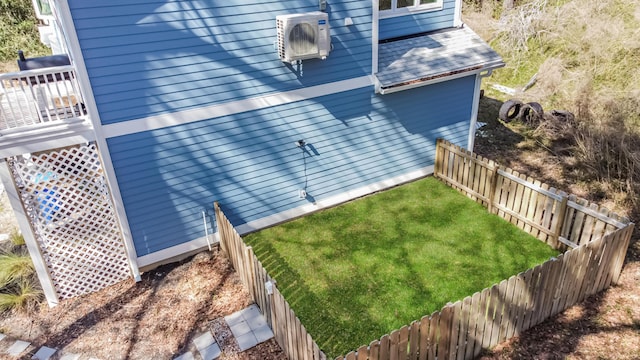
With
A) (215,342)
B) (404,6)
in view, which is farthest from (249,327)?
(404,6)

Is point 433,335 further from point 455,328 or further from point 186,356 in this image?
point 186,356

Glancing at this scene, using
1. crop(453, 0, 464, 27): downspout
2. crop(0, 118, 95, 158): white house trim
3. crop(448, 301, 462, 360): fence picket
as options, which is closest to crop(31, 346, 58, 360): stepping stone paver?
crop(0, 118, 95, 158): white house trim

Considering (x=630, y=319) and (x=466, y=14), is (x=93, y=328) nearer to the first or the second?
(x=630, y=319)

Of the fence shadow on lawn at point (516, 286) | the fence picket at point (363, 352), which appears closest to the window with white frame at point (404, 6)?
the fence shadow on lawn at point (516, 286)

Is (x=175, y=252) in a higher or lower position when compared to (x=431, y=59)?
lower

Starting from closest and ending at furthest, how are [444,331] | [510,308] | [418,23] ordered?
[444,331], [510,308], [418,23]

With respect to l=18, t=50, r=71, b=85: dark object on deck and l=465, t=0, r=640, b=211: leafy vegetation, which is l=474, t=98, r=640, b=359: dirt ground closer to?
l=465, t=0, r=640, b=211: leafy vegetation
